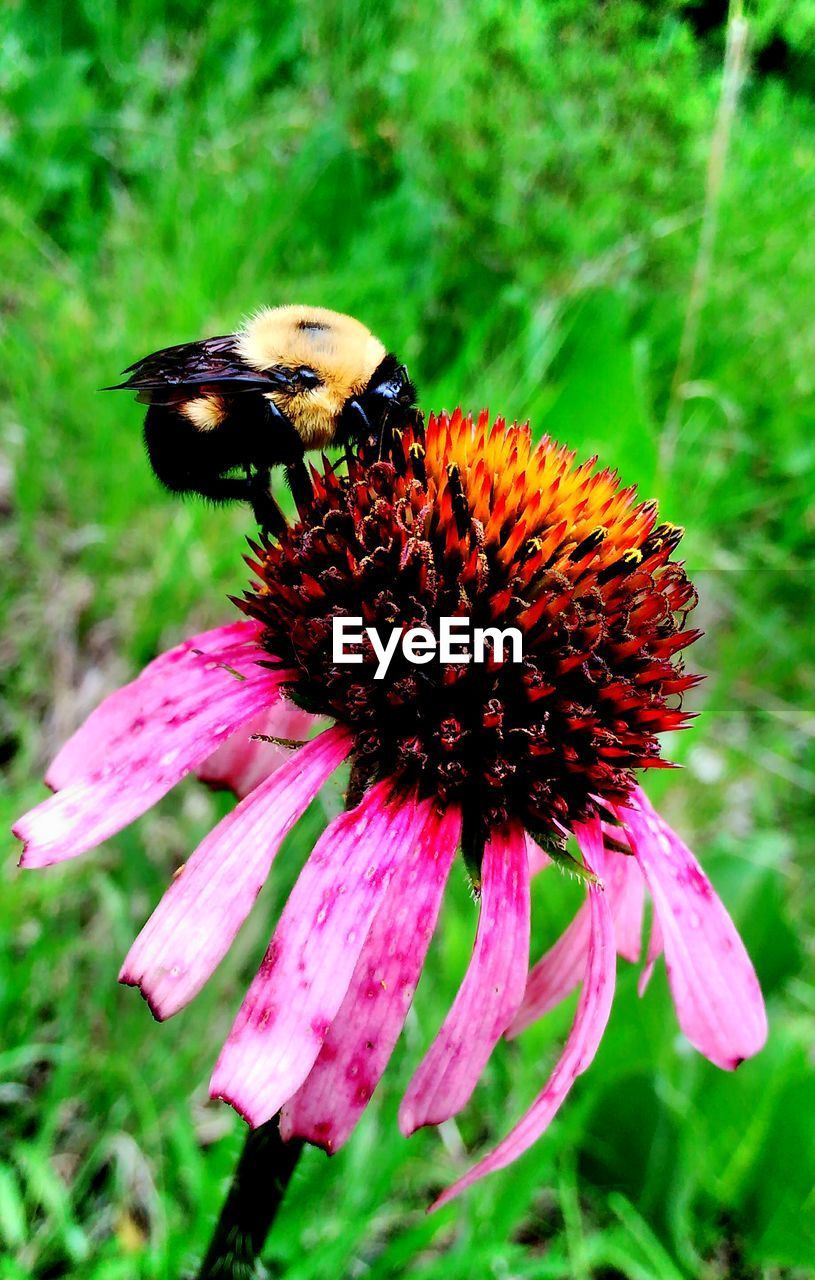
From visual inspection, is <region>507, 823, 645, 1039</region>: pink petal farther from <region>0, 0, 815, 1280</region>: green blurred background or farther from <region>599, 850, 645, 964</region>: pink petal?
<region>0, 0, 815, 1280</region>: green blurred background

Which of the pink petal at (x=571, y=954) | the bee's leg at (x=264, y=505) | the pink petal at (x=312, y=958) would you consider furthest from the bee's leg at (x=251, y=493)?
the pink petal at (x=571, y=954)

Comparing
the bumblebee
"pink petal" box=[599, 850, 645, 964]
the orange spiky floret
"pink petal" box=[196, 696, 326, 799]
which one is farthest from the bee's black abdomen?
"pink petal" box=[599, 850, 645, 964]

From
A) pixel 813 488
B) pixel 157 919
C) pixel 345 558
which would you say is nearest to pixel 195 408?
pixel 345 558

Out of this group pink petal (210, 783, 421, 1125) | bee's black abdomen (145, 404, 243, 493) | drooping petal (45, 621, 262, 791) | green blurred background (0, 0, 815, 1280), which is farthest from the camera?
green blurred background (0, 0, 815, 1280)

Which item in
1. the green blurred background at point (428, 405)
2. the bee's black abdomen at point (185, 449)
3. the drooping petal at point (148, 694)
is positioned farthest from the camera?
the green blurred background at point (428, 405)

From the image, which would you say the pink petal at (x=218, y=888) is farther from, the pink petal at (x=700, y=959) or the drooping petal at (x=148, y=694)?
the pink petal at (x=700, y=959)

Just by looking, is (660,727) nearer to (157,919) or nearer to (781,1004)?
(157,919)
